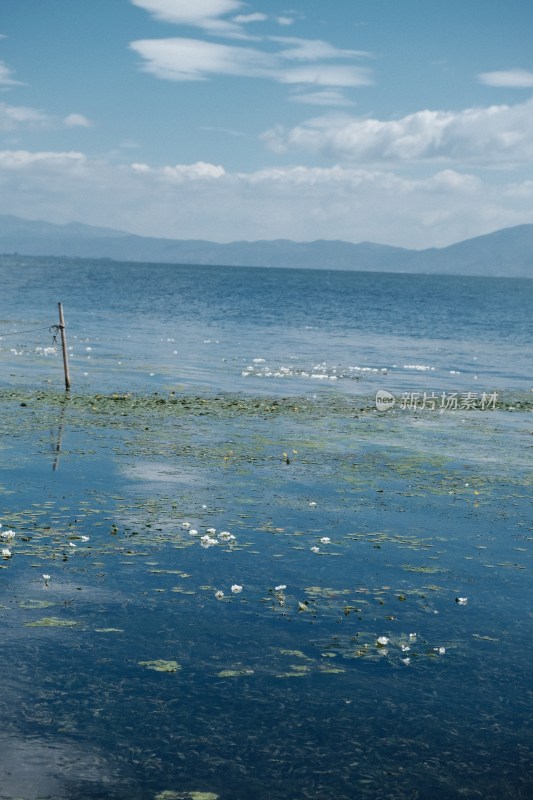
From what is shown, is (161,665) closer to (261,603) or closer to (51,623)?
(51,623)

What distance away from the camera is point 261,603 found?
16.8m

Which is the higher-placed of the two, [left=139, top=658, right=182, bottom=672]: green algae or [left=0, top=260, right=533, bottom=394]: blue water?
[left=0, top=260, right=533, bottom=394]: blue water

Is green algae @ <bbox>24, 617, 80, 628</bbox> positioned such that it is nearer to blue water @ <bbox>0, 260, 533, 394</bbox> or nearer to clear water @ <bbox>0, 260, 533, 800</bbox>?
clear water @ <bbox>0, 260, 533, 800</bbox>

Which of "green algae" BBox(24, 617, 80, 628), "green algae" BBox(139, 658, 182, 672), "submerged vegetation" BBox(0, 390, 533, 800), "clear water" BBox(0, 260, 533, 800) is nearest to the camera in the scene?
"clear water" BBox(0, 260, 533, 800)

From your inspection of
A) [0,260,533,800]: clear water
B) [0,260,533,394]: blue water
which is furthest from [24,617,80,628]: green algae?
[0,260,533,394]: blue water

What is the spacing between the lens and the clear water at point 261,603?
1175cm

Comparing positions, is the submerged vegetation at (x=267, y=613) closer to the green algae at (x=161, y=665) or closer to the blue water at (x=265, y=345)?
the green algae at (x=161, y=665)

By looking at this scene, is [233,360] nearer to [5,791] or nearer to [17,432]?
[17,432]

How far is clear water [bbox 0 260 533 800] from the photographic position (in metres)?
11.8

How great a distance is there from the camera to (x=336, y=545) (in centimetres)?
2034

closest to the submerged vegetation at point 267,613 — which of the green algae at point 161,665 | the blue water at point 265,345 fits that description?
the green algae at point 161,665

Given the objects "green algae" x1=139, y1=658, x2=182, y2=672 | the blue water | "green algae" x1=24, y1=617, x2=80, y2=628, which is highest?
the blue water

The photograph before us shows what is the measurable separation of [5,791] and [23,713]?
1828mm

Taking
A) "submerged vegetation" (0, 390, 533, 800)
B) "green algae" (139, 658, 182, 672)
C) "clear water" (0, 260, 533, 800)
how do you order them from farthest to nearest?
1. "green algae" (139, 658, 182, 672)
2. "submerged vegetation" (0, 390, 533, 800)
3. "clear water" (0, 260, 533, 800)
